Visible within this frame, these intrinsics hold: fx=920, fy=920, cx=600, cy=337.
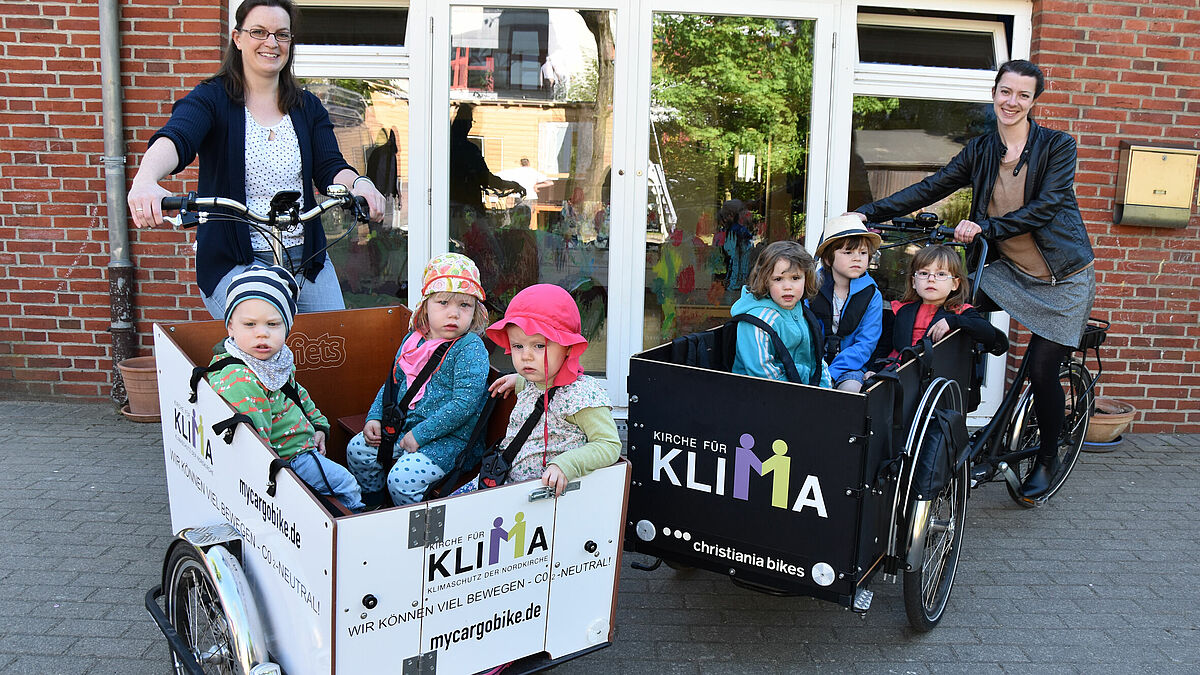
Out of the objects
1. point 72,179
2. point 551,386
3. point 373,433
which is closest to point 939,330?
point 551,386

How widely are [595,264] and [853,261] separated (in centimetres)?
254

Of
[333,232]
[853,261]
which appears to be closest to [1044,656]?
[853,261]

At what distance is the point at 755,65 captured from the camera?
6.18 meters

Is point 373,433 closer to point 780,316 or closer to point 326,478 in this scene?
point 326,478

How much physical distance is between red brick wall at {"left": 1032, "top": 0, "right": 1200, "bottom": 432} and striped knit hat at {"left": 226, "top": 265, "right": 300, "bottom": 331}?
4934 mm

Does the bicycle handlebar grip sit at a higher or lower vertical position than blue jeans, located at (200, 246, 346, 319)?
higher

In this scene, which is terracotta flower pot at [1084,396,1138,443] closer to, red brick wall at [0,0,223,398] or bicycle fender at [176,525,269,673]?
bicycle fender at [176,525,269,673]

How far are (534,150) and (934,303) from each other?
308cm

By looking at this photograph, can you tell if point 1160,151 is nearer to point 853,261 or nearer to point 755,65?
point 755,65

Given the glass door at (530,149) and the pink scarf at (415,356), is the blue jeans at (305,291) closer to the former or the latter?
the pink scarf at (415,356)

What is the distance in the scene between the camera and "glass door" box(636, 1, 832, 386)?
6.02 m

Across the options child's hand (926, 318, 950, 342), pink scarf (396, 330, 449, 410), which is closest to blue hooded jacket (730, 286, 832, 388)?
child's hand (926, 318, 950, 342)

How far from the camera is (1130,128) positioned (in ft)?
19.4

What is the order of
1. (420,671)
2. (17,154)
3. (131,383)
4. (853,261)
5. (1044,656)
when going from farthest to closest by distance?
(17,154), (131,383), (853,261), (1044,656), (420,671)
